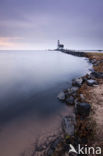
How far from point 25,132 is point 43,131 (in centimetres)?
89

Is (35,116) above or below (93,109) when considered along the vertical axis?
below

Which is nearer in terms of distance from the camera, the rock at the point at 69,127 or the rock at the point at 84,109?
the rock at the point at 69,127

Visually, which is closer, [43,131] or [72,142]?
[72,142]

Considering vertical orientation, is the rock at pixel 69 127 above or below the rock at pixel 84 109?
below

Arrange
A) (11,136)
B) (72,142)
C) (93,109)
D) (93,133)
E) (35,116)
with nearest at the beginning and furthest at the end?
(72,142) → (93,133) → (11,136) → (93,109) → (35,116)

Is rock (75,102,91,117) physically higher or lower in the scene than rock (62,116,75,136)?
→ higher

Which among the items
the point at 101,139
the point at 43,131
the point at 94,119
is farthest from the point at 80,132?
the point at 43,131

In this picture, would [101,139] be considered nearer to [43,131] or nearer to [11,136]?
[43,131]

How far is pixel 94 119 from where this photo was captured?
14.1 feet

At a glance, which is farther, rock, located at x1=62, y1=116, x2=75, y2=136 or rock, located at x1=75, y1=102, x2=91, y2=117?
rock, located at x1=75, y1=102, x2=91, y2=117

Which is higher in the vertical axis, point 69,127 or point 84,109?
point 84,109

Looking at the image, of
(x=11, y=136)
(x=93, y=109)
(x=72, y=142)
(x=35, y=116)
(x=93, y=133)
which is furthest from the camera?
(x=35, y=116)

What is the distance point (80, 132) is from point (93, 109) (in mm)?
1972

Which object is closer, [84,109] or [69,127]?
[69,127]
